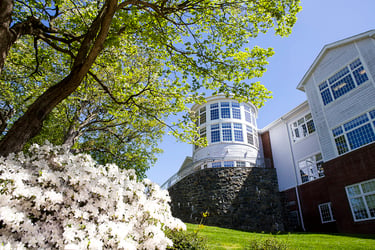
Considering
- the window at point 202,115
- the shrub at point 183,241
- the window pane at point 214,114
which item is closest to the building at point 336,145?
the window pane at point 214,114

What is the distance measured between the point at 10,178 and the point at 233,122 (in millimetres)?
21189

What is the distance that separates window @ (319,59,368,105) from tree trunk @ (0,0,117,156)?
51.9 ft

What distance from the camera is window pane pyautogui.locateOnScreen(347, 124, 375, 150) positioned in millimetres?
13031

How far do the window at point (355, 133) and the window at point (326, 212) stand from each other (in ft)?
14.0

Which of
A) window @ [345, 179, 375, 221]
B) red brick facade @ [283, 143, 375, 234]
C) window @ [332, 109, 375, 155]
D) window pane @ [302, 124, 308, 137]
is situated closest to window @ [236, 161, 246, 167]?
red brick facade @ [283, 143, 375, 234]

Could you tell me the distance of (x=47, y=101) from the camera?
473cm

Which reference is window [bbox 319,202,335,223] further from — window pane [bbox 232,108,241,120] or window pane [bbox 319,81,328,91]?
window pane [bbox 232,108,241,120]

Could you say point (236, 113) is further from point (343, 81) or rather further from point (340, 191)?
point (340, 191)

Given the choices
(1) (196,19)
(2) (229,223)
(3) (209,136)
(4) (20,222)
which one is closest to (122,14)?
(1) (196,19)

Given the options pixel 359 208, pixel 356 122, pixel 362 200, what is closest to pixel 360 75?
pixel 356 122

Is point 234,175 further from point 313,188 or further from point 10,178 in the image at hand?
point 10,178

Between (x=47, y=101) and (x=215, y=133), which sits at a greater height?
(x=215, y=133)

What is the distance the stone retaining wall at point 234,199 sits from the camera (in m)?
16.5

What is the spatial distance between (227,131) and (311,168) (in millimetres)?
7840
